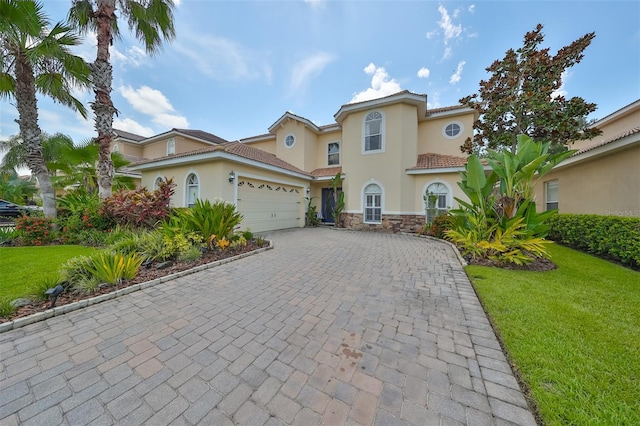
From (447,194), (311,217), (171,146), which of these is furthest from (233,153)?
(171,146)

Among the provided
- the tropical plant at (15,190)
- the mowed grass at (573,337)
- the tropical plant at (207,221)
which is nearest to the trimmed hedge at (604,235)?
the mowed grass at (573,337)

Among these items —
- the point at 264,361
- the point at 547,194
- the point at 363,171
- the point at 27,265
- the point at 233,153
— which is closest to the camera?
the point at 264,361

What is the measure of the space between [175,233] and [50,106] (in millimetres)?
9343

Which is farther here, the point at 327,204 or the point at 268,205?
the point at 327,204

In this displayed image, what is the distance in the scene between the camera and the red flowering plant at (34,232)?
294 inches

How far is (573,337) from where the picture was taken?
2729 millimetres

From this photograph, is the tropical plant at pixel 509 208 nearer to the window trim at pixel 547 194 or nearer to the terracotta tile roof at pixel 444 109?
the window trim at pixel 547 194

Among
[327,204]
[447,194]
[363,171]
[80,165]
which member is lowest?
[327,204]

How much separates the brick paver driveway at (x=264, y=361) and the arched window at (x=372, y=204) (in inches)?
338

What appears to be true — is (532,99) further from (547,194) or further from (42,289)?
(42,289)

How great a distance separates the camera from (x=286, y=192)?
13.2 meters

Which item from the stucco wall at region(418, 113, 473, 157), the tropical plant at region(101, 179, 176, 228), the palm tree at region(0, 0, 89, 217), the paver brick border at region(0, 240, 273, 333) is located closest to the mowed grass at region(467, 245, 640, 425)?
the paver brick border at region(0, 240, 273, 333)

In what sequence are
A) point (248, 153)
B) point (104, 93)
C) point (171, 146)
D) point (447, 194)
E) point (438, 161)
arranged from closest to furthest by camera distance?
point (104, 93)
point (248, 153)
point (447, 194)
point (438, 161)
point (171, 146)

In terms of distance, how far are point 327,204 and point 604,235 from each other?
12.2m
